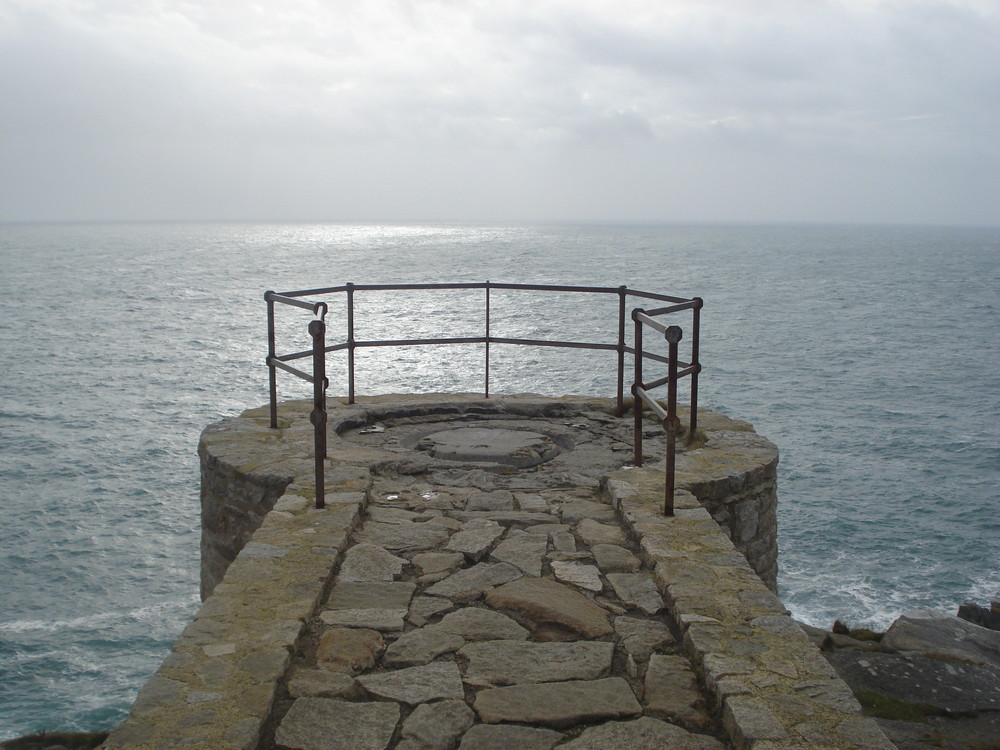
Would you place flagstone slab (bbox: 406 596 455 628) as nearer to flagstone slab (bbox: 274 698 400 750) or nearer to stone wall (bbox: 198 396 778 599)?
flagstone slab (bbox: 274 698 400 750)

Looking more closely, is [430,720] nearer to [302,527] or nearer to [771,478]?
[302,527]

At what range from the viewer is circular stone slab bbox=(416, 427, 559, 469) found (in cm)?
652

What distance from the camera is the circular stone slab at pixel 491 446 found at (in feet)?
21.4

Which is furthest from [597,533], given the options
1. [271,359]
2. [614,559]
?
[271,359]

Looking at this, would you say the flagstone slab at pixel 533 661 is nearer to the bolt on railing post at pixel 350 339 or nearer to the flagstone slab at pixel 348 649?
the flagstone slab at pixel 348 649

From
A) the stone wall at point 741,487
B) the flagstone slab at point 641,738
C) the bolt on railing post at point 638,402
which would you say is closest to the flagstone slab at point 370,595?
the flagstone slab at point 641,738

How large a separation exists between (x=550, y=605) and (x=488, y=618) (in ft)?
0.91

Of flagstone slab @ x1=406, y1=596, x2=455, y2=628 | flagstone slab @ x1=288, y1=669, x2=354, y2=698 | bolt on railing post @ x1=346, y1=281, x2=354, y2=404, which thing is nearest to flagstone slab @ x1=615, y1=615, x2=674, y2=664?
flagstone slab @ x1=406, y1=596, x2=455, y2=628

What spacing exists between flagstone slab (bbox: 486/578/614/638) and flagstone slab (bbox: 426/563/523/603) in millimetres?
71

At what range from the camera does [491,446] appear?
6.78m

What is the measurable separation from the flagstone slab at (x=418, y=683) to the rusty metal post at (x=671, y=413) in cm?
178

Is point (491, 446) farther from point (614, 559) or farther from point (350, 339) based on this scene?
point (614, 559)

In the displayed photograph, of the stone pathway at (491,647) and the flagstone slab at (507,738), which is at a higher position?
the stone pathway at (491,647)

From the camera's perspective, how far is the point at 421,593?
4.11 m
